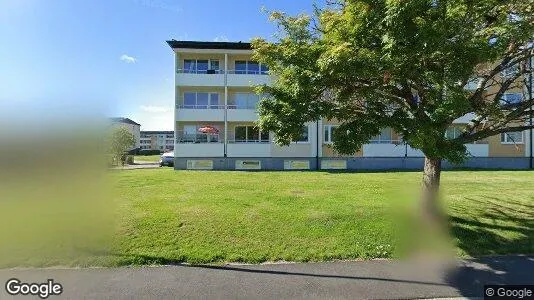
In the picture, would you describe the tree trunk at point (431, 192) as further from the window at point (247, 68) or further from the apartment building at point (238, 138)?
the window at point (247, 68)

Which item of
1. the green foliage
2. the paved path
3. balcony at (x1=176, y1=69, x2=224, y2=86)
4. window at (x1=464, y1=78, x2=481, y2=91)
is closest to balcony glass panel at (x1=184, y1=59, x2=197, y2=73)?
balcony at (x1=176, y1=69, x2=224, y2=86)

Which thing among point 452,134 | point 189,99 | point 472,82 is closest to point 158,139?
point 189,99

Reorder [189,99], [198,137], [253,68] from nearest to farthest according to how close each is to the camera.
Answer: [198,137] < [189,99] < [253,68]

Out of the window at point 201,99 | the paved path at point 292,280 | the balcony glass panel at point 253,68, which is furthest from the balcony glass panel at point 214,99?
the paved path at point 292,280

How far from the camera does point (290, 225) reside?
854 cm

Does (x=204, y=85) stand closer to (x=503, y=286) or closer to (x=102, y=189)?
(x=102, y=189)

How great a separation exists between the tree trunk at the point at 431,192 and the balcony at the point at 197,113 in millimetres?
19098

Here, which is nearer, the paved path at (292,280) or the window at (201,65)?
the paved path at (292,280)

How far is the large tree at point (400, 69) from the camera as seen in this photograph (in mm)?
5797

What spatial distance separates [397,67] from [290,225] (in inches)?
179

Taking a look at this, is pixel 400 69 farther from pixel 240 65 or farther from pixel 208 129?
pixel 240 65

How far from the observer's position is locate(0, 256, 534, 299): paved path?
17.6ft

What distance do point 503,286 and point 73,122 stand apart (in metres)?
7.40

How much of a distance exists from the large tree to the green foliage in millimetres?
19
